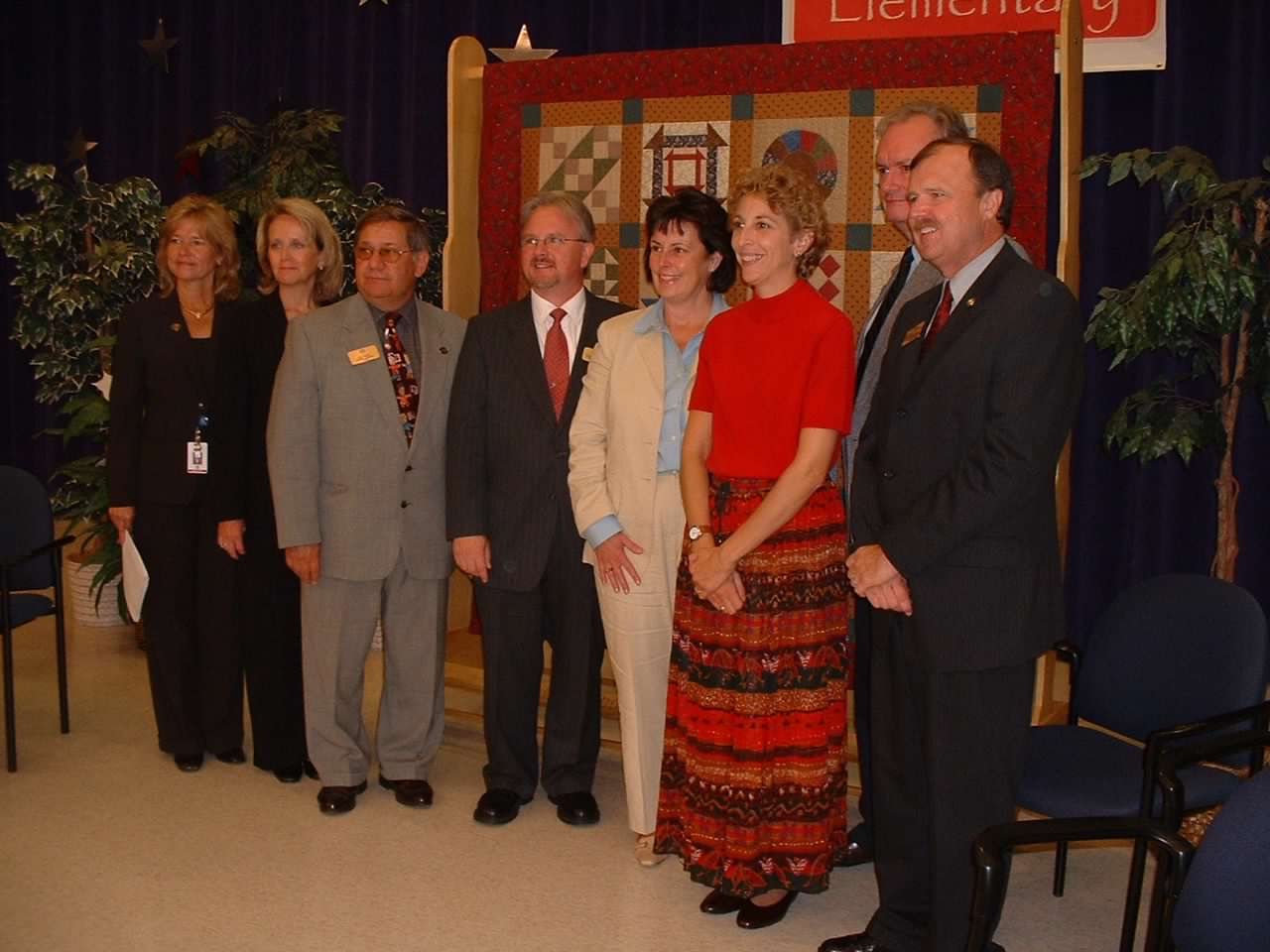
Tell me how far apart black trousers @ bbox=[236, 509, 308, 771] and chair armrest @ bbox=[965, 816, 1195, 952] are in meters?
2.35

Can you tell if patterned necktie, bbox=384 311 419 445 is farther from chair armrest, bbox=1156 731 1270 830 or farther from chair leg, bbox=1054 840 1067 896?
chair armrest, bbox=1156 731 1270 830

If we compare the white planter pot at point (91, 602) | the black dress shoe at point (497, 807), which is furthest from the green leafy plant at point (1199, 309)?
the white planter pot at point (91, 602)

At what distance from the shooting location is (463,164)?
14.2 feet

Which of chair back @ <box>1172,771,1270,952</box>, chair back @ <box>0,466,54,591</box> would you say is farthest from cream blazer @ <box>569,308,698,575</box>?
chair back @ <box>0,466,54,591</box>

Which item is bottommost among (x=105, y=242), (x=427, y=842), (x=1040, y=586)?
(x=427, y=842)

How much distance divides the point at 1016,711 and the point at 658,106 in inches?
92.3

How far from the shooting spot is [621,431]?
10.5 ft

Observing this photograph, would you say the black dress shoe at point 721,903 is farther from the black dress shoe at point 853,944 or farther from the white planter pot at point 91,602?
the white planter pot at point 91,602

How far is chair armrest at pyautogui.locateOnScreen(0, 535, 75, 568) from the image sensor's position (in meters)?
3.79

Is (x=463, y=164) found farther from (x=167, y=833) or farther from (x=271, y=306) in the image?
(x=167, y=833)

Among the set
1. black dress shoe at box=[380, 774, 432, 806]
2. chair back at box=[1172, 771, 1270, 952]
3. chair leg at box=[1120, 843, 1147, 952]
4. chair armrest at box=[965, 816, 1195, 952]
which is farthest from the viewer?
black dress shoe at box=[380, 774, 432, 806]

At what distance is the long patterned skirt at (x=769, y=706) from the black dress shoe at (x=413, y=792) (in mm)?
1004

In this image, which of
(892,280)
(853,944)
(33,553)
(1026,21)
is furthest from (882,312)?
(33,553)

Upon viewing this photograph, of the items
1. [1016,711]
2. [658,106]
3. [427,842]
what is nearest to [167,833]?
[427,842]
